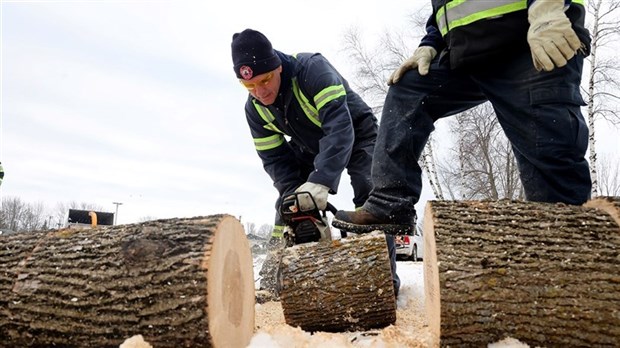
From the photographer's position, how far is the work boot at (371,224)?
2.34 m

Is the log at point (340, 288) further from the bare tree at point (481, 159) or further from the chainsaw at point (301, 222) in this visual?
the bare tree at point (481, 159)

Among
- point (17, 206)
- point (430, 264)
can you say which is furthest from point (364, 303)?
point (17, 206)

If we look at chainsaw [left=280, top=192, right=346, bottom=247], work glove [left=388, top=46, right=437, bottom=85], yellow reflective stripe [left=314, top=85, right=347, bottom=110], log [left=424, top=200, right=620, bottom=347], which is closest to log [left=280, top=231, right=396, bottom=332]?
chainsaw [left=280, top=192, right=346, bottom=247]

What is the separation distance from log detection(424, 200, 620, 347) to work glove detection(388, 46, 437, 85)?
3.18 feet

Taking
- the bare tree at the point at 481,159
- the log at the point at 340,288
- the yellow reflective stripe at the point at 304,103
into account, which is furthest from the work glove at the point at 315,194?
the bare tree at the point at 481,159

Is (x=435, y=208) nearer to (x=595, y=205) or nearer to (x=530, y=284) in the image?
(x=530, y=284)

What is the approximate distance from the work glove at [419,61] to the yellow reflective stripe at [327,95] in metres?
0.77

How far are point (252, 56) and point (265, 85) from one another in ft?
0.71

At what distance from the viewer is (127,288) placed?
1598mm

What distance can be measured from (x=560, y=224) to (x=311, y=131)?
86.5 inches

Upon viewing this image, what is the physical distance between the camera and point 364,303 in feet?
7.48

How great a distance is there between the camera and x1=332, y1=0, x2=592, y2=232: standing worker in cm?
185

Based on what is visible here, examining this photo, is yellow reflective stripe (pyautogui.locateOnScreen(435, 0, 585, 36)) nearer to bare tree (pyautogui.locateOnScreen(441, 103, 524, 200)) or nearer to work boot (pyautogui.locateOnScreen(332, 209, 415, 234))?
work boot (pyautogui.locateOnScreen(332, 209, 415, 234))

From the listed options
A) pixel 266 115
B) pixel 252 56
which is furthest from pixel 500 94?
pixel 266 115
